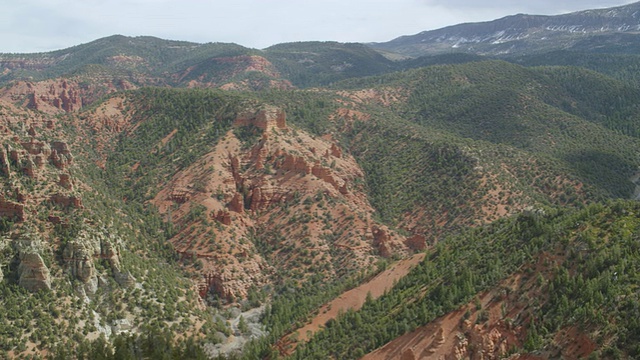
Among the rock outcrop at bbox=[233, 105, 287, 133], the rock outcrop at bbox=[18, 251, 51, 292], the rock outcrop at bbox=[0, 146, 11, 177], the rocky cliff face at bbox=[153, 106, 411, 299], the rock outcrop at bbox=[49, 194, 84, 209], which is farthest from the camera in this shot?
the rock outcrop at bbox=[233, 105, 287, 133]

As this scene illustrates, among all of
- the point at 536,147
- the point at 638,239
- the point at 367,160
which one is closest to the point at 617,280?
the point at 638,239

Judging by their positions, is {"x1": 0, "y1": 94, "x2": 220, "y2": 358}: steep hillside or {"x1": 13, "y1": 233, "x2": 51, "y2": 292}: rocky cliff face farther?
{"x1": 13, "y1": 233, "x2": 51, "y2": 292}: rocky cliff face

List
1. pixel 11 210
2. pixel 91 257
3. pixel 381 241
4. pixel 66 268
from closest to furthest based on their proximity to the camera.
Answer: pixel 66 268
pixel 11 210
pixel 91 257
pixel 381 241

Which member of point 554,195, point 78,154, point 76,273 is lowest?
point 554,195

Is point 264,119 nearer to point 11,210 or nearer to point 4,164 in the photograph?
point 4,164

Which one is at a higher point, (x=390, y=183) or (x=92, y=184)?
(x=92, y=184)

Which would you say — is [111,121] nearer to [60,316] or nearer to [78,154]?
[78,154]

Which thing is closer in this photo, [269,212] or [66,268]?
[66,268]

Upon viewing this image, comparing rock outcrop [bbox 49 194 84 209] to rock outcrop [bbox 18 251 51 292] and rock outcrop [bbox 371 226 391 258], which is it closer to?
rock outcrop [bbox 18 251 51 292]

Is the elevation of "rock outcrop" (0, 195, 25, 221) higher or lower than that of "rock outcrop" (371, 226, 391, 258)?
higher

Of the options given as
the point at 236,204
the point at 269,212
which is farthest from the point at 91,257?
the point at 269,212

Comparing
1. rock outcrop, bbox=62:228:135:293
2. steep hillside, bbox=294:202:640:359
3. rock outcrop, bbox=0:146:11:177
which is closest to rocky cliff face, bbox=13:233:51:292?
rock outcrop, bbox=62:228:135:293
